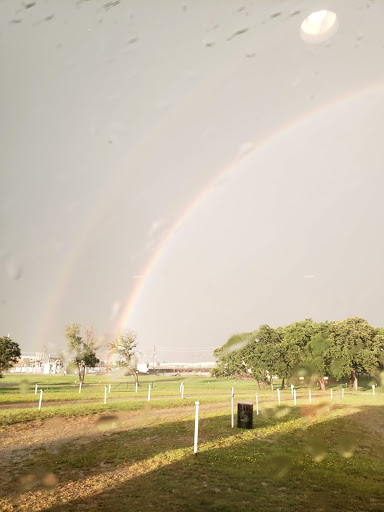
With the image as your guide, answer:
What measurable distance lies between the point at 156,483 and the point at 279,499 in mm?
3304

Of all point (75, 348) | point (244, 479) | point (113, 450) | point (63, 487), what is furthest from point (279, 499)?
point (75, 348)

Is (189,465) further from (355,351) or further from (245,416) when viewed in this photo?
(355,351)

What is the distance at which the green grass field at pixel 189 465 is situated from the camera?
8.15 m

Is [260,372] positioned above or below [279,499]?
below

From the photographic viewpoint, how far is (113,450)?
43.5 feet

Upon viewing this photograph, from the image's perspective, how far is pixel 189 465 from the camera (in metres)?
11.0

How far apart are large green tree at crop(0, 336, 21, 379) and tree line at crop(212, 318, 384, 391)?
3986cm

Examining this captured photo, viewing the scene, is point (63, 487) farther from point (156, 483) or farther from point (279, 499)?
point (279, 499)

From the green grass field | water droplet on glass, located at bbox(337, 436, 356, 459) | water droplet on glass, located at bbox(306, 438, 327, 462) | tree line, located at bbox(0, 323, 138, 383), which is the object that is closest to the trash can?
the green grass field

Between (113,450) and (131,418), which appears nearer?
(113,450)

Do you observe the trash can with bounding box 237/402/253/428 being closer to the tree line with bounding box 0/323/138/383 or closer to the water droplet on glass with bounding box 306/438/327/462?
the water droplet on glass with bounding box 306/438/327/462

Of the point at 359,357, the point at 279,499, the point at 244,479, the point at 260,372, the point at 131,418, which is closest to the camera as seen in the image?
the point at 279,499

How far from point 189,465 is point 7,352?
182ft

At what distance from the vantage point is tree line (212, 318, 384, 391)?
57.9 meters
